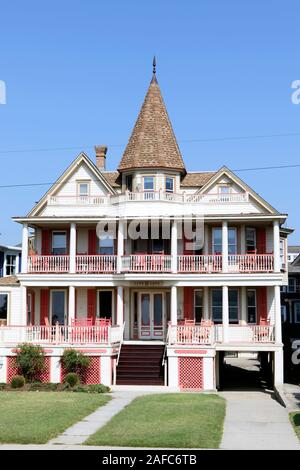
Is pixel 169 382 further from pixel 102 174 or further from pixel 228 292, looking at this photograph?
pixel 102 174

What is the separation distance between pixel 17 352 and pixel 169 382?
672cm

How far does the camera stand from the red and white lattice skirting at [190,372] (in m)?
28.4

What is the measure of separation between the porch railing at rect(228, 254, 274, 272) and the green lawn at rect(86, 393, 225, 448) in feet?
33.4

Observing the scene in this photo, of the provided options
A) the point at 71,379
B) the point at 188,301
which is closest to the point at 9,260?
the point at 188,301

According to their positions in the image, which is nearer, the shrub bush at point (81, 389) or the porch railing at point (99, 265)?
the shrub bush at point (81, 389)

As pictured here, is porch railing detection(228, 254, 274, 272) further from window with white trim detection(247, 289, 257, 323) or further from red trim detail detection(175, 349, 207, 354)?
red trim detail detection(175, 349, 207, 354)

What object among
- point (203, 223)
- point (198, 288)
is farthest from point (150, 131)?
point (198, 288)

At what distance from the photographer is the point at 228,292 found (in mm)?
34188

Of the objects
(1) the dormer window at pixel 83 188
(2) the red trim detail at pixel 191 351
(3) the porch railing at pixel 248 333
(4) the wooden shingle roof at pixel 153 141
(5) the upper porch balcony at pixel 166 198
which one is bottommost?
(2) the red trim detail at pixel 191 351

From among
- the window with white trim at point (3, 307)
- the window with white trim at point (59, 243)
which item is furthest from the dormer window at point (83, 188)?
the window with white trim at point (3, 307)

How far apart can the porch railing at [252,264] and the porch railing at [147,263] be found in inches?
123

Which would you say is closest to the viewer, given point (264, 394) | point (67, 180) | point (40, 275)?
point (264, 394)

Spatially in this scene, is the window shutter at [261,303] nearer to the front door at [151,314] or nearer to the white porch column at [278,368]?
the white porch column at [278,368]

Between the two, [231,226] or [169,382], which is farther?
[231,226]
